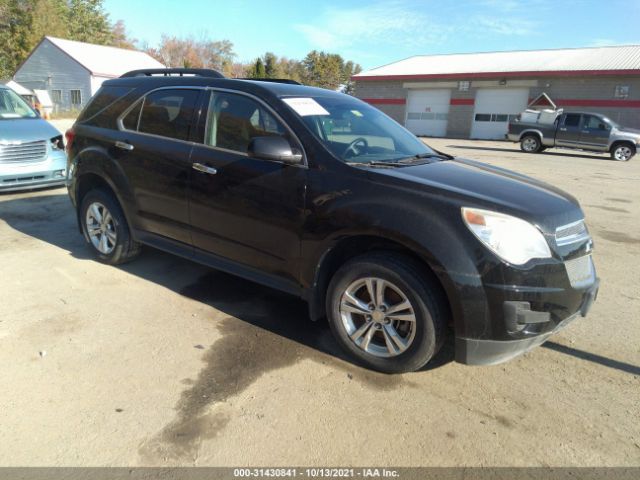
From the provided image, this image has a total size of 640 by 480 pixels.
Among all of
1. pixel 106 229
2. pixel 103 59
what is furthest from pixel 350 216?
pixel 103 59

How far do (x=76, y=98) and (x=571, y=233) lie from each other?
5011 cm

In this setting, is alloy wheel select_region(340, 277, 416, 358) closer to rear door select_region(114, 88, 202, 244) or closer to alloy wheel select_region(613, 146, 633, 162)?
rear door select_region(114, 88, 202, 244)

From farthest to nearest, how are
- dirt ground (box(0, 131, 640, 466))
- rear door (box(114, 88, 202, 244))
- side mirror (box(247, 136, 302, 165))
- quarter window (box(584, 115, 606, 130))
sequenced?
quarter window (box(584, 115, 606, 130)) → rear door (box(114, 88, 202, 244)) → side mirror (box(247, 136, 302, 165)) → dirt ground (box(0, 131, 640, 466))

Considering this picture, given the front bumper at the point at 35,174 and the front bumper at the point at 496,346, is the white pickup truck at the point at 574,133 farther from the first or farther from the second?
the front bumper at the point at 496,346

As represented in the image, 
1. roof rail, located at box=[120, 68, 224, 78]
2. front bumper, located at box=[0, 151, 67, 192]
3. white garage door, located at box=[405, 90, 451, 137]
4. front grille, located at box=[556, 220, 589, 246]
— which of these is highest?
white garage door, located at box=[405, 90, 451, 137]

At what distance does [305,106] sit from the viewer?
365cm

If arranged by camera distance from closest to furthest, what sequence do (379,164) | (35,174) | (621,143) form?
(379,164)
(35,174)
(621,143)

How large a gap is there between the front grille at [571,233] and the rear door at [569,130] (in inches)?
766

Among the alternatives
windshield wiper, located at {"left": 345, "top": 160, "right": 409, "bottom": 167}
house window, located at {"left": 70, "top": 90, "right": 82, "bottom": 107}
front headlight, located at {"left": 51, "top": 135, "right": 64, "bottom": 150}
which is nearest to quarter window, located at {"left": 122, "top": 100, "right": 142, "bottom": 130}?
windshield wiper, located at {"left": 345, "top": 160, "right": 409, "bottom": 167}

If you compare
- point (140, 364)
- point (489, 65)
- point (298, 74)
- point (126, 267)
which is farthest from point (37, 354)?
point (298, 74)

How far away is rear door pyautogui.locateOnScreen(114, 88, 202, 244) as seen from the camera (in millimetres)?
4027

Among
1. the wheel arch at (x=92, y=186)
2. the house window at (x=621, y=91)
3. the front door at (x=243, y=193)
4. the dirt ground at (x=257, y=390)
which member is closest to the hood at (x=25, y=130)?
the wheel arch at (x=92, y=186)

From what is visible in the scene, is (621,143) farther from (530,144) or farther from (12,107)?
(12,107)

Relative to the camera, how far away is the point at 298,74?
3182 inches
